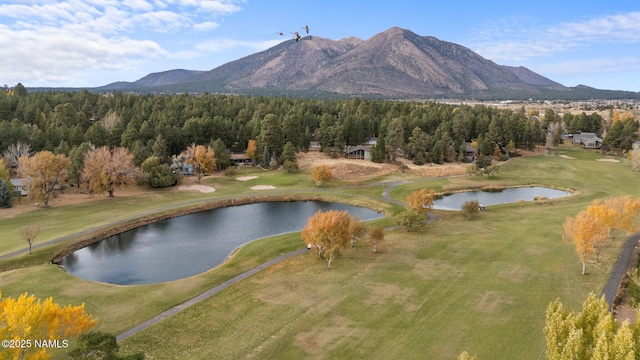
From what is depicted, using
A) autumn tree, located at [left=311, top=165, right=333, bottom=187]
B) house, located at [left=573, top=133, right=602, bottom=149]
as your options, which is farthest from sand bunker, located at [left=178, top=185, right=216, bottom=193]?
house, located at [left=573, top=133, right=602, bottom=149]

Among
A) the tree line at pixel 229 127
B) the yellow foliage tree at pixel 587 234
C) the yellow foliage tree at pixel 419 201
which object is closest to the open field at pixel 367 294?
the yellow foliage tree at pixel 587 234

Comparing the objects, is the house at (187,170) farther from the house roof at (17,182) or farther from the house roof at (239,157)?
the house roof at (17,182)

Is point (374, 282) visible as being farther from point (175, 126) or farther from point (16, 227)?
point (175, 126)

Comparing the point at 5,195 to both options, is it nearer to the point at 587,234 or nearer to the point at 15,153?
the point at 15,153

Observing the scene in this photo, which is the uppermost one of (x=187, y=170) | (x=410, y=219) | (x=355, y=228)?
(x=187, y=170)

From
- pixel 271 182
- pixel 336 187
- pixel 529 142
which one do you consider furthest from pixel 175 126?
pixel 529 142

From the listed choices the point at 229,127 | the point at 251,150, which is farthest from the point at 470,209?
the point at 229,127
